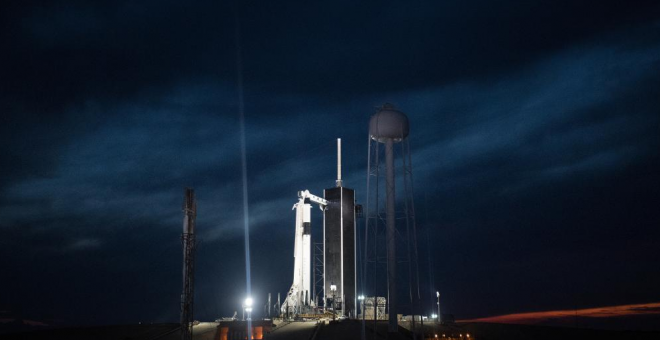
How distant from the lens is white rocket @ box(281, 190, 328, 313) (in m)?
67.9

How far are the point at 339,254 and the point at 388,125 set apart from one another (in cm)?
2222

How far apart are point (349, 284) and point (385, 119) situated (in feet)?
82.3

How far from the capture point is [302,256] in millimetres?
69500

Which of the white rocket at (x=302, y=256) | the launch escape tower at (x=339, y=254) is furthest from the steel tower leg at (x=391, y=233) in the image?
the white rocket at (x=302, y=256)

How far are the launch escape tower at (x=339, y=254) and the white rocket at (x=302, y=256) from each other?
6.50ft

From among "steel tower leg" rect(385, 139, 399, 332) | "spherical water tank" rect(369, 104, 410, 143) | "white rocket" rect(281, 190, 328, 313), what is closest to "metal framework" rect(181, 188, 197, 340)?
"steel tower leg" rect(385, 139, 399, 332)

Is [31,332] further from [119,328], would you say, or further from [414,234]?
[414,234]

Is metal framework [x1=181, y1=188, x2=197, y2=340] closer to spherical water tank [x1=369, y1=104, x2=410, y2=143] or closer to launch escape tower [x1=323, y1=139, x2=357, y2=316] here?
spherical water tank [x1=369, y1=104, x2=410, y2=143]

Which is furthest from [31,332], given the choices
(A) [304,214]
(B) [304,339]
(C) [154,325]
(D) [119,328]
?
(A) [304,214]

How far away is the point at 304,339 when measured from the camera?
4466cm

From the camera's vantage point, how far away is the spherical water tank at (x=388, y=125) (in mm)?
53781

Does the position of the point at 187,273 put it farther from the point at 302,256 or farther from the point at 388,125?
the point at 302,256

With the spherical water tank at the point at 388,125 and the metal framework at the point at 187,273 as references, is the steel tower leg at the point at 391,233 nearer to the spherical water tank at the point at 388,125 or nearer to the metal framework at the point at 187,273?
the spherical water tank at the point at 388,125

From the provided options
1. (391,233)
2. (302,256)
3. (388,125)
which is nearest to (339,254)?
(302,256)
